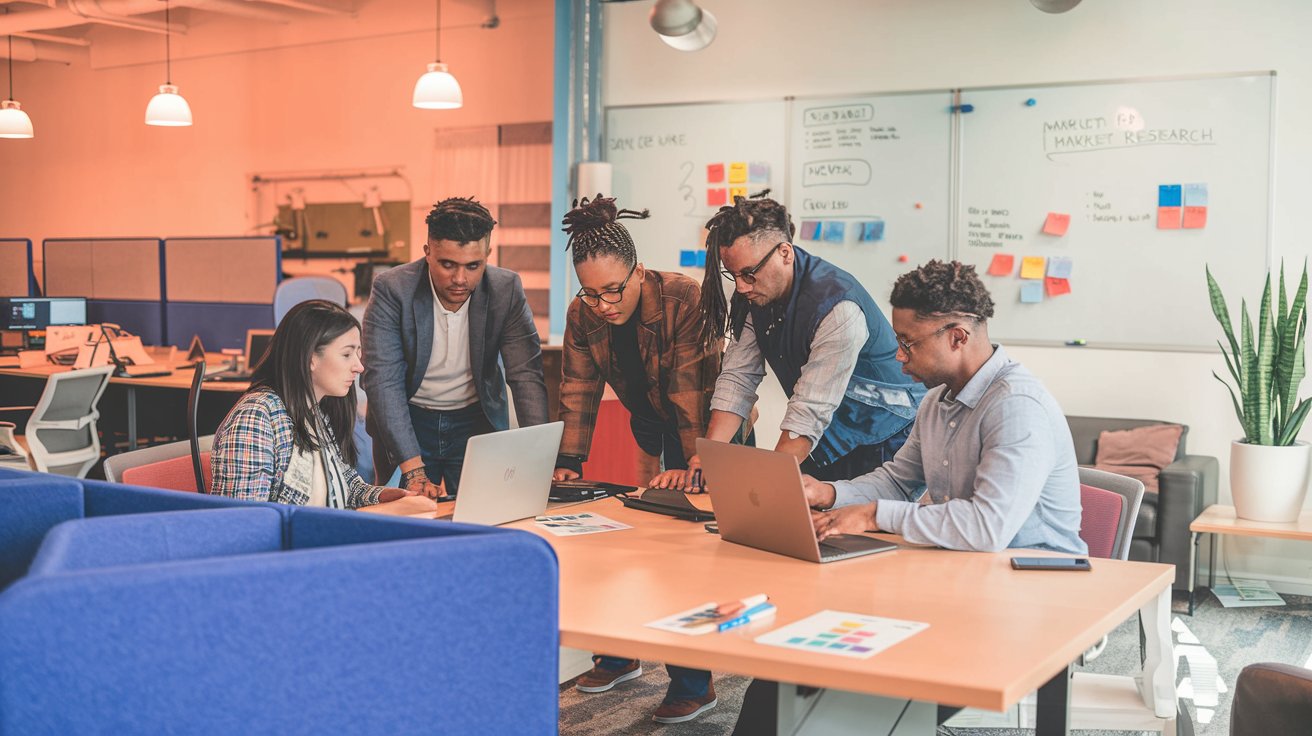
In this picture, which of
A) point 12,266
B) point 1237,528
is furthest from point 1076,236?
point 12,266

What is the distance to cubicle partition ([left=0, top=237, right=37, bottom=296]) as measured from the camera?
7.88 metres

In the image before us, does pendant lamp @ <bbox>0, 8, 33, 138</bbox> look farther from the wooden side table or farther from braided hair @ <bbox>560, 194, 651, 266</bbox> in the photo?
the wooden side table

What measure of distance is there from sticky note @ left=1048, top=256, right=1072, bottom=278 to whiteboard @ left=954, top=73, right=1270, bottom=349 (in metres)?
0.02

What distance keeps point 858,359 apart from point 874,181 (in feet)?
9.24

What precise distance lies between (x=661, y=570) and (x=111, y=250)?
267 inches

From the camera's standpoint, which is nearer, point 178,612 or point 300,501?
point 178,612

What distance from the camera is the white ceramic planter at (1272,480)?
433 centimetres

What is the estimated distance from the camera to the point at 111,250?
25.2ft

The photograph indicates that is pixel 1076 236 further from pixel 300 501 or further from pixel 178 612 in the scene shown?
pixel 178 612

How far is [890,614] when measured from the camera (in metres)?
1.73

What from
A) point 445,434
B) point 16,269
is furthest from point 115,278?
point 445,434

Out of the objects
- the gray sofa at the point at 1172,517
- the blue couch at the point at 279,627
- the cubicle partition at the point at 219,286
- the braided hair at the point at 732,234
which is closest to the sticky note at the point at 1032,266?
the gray sofa at the point at 1172,517

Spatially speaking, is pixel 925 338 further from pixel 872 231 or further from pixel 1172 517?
pixel 872 231

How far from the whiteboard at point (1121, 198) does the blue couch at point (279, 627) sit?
420 cm
